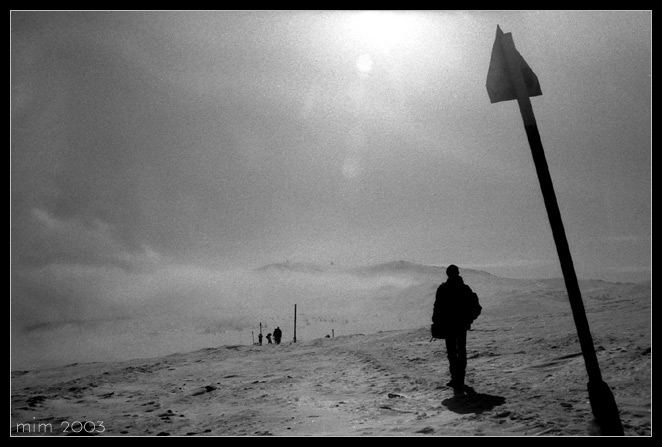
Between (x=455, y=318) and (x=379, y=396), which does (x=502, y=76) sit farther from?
(x=379, y=396)

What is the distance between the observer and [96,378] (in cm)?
1023

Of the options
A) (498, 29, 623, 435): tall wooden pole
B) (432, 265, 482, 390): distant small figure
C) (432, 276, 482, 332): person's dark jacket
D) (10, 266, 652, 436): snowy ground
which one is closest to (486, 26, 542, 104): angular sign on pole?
(498, 29, 623, 435): tall wooden pole

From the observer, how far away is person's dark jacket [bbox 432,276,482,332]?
6.01 m

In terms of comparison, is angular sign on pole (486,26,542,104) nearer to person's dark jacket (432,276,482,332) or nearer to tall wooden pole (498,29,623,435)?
tall wooden pole (498,29,623,435)

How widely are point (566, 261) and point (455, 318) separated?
8.12 ft

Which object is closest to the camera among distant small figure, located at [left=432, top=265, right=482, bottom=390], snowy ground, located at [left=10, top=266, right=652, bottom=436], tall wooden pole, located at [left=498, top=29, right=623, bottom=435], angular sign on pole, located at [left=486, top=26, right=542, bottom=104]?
tall wooden pole, located at [left=498, top=29, right=623, bottom=435]

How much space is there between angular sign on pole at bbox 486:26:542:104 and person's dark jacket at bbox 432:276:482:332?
9.97 feet

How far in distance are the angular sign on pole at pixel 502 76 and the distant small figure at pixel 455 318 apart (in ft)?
9.45

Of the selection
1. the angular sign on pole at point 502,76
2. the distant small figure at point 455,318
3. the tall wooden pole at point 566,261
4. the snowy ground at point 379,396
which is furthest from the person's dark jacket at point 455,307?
the angular sign on pole at point 502,76

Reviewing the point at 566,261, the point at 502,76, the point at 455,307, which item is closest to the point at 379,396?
the point at 455,307
